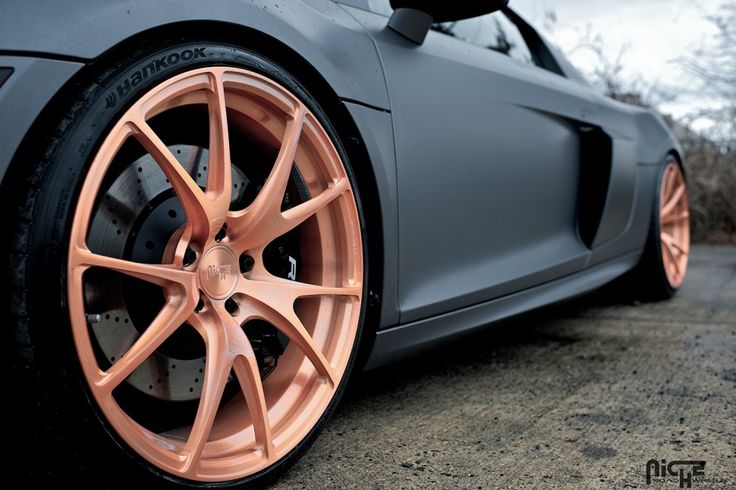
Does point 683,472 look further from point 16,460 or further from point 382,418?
point 16,460

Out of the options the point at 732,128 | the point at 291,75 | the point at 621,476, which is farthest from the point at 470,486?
the point at 732,128

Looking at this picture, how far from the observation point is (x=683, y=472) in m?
1.58

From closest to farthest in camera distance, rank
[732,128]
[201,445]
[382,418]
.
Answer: [201,445] → [382,418] → [732,128]

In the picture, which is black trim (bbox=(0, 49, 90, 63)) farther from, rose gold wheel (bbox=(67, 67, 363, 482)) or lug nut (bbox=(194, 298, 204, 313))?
lug nut (bbox=(194, 298, 204, 313))

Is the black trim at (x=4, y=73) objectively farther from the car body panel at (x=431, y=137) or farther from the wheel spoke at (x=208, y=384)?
the wheel spoke at (x=208, y=384)

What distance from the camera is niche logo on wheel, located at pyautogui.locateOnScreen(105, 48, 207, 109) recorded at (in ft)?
4.01

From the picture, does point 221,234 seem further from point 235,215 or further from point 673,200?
point 673,200

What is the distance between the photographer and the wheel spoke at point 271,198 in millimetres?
1469

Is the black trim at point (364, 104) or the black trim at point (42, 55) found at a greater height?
the black trim at point (42, 55)

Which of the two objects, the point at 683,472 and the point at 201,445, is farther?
the point at 683,472

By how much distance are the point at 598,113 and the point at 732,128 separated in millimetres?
4682

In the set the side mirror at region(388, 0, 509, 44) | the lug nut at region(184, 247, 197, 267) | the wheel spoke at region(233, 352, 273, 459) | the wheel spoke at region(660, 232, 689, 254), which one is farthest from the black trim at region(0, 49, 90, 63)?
the wheel spoke at region(660, 232, 689, 254)

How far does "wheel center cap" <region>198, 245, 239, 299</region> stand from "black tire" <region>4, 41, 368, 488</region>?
29 centimetres

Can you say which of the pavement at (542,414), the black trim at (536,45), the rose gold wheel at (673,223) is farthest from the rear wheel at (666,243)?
the black trim at (536,45)
